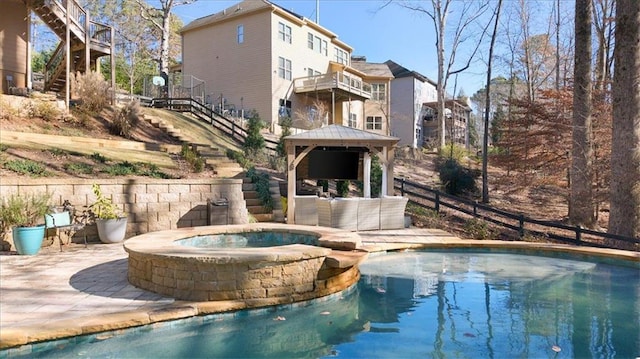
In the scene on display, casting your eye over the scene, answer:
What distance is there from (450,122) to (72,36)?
28.5 metres

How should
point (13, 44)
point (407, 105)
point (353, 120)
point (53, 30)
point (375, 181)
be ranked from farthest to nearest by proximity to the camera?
point (407, 105) → point (353, 120) → point (53, 30) → point (13, 44) → point (375, 181)

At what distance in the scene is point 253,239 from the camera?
289 inches

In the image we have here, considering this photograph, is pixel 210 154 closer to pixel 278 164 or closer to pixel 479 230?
pixel 278 164

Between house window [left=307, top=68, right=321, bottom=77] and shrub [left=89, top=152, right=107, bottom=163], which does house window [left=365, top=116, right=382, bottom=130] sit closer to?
house window [left=307, top=68, right=321, bottom=77]

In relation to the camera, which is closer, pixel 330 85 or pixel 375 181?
pixel 375 181

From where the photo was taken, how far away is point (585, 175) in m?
10.6

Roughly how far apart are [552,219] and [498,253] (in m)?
6.48

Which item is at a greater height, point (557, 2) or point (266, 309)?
point (557, 2)

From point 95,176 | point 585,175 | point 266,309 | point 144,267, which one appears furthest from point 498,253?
point 95,176

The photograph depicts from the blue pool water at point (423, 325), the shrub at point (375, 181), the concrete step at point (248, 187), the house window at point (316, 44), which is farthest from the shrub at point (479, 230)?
the house window at point (316, 44)

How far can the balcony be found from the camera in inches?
912

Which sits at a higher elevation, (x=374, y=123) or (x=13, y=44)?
(x=13, y=44)

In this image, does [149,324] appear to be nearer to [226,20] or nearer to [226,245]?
[226,245]

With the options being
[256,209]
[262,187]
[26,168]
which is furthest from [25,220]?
[262,187]
